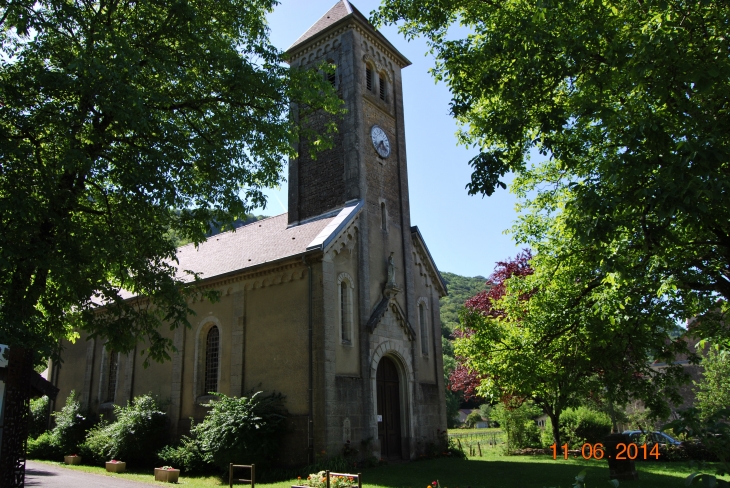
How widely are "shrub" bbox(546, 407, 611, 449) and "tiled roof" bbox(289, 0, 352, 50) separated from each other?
70.1 ft

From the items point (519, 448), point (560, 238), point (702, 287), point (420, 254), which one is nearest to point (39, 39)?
point (560, 238)

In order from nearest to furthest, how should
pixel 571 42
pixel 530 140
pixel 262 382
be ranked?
1. pixel 571 42
2. pixel 530 140
3. pixel 262 382

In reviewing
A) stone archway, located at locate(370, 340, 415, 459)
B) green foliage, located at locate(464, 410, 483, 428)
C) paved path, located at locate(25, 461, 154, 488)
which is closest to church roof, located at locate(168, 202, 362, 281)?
stone archway, located at locate(370, 340, 415, 459)

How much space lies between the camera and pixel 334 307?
58.1ft

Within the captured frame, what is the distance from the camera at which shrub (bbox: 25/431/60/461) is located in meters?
22.8

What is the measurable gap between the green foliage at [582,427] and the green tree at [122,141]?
803 inches

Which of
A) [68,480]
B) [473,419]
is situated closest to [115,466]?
[68,480]

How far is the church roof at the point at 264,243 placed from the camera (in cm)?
1858

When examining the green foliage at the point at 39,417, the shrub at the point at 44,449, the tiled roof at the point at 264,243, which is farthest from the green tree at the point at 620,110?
the green foliage at the point at 39,417

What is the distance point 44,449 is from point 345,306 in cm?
1526

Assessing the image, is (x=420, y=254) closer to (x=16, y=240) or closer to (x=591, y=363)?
(x=591, y=363)

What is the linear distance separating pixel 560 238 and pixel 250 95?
8.60 meters

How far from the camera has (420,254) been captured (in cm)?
2320

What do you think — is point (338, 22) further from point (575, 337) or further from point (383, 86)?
point (575, 337)
